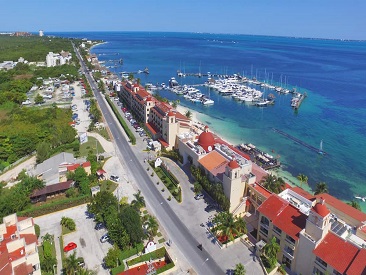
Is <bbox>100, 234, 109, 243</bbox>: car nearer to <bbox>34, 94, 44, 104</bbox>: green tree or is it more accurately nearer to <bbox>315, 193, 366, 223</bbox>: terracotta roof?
<bbox>315, 193, 366, 223</bbox>: terracotta roof

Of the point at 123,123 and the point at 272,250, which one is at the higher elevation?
the point at 123,123

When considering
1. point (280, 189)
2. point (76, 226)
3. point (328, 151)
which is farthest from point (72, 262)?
point (328, 151)

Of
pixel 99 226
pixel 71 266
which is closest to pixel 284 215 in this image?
pixel 99 226

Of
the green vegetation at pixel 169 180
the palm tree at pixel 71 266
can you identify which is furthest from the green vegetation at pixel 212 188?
the palm tree at pixel 71 266

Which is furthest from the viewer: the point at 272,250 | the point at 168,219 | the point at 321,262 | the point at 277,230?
the point at 168,219

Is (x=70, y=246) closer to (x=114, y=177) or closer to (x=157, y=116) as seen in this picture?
(x=114, y=177)

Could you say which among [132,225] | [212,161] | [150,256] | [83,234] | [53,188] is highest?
[212,161]

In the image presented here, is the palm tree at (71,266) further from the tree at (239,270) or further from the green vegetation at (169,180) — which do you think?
the green vegetation at (169,180)
